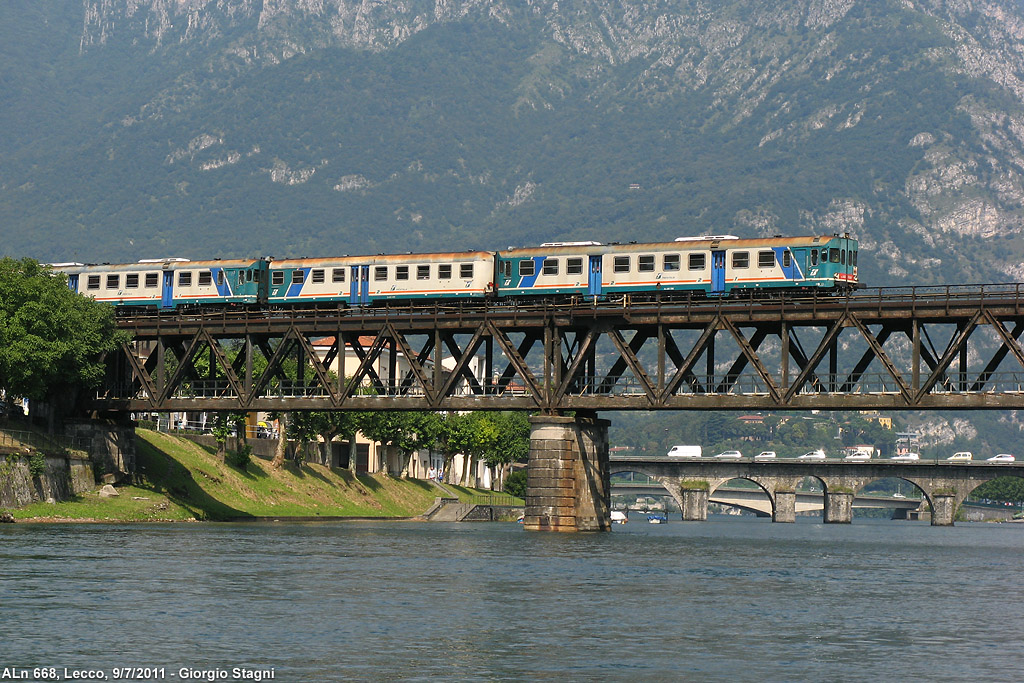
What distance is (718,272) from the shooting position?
299 ft

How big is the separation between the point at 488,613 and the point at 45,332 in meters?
56.2

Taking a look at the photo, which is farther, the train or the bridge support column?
the bridge support column

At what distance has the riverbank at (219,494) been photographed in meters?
96.8

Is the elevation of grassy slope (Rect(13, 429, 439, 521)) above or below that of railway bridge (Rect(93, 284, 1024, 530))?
below

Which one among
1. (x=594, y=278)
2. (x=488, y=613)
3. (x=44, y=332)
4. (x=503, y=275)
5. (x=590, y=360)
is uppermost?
(x=503, y=275)

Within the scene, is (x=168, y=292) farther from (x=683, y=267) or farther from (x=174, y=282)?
(x=683, y=267)

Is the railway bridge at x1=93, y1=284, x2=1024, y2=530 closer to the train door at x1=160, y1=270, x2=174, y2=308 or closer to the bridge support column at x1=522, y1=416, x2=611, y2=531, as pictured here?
the bridge support column at x1=522, y1=416, x2=611, y2=531

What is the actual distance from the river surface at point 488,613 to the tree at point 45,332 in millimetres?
18343

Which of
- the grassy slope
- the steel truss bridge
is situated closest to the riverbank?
the grassy slope

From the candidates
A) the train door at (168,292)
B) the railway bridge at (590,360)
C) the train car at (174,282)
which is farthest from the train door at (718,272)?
the train door at (168,292)

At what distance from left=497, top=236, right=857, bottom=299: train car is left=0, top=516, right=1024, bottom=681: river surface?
19885 mm

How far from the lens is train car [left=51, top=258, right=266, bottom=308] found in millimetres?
104250

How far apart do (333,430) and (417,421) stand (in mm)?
16196

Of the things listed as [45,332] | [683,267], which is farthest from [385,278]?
[45,332]
